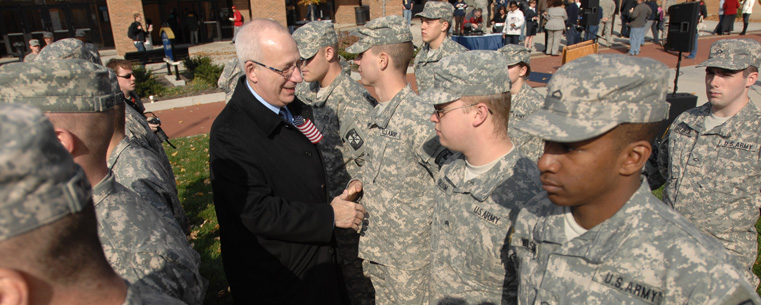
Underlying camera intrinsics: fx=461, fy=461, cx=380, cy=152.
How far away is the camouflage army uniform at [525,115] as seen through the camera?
470cm

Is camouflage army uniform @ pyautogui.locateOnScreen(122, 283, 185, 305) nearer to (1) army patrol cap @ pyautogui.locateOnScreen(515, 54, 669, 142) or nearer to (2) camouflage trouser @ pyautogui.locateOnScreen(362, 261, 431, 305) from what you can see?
(1) army patrol cap @ pyautogui.locateOnScreen(515, 54, 669, 142)

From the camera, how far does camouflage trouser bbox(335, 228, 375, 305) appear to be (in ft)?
13.9

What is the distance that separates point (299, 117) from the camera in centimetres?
324

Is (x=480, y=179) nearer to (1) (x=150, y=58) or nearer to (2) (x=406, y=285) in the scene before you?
(2) (x=406, y=285)

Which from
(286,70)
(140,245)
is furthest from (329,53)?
(140,245)

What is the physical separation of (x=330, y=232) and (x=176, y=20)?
87.2ft

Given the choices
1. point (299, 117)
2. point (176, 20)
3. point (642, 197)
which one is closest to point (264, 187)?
point (299, 117)

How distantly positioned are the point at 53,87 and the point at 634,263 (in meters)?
2.34

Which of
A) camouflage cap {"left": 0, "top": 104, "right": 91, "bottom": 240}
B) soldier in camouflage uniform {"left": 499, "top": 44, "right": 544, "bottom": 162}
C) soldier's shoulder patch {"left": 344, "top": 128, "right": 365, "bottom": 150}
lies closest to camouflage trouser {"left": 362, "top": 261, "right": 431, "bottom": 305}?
soldier's shoulder patch {"left": 344, "top": 128, "right": 365, "bottom": 150}

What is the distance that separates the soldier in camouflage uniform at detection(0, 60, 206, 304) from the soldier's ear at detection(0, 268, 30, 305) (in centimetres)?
86

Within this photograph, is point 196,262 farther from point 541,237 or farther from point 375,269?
point 375,269

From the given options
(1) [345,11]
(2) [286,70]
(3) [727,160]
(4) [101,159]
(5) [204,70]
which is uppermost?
(1) [345,11]

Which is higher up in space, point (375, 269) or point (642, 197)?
point (642, 197)

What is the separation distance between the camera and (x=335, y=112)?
14.6 feet
